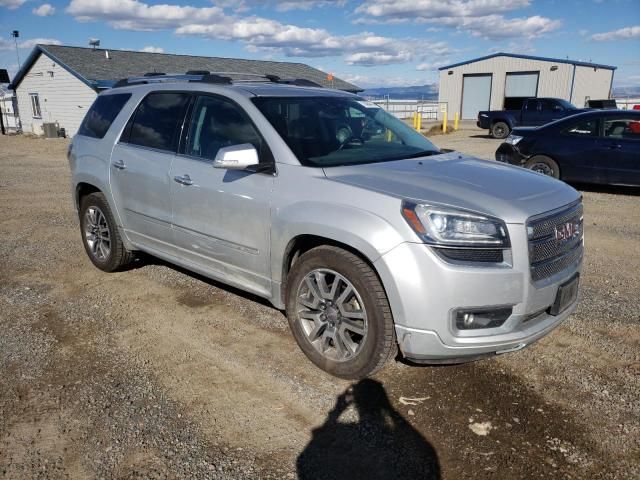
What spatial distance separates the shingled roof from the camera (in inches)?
1067

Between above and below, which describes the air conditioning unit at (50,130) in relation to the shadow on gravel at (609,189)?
below

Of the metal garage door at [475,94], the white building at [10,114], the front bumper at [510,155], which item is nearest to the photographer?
the front bumper at [510,155]

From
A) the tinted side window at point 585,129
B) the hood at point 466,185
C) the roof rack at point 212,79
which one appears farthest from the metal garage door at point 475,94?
the hood at point 466,185

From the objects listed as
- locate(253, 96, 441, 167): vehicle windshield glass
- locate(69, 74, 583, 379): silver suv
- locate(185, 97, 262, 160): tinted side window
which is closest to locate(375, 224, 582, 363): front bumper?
locate(69, 74, 583, 379): silver suv

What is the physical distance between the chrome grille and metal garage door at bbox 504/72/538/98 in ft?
116

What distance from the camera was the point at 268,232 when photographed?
12.1 feet

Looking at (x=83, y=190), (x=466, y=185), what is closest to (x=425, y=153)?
(x=466, y=185)

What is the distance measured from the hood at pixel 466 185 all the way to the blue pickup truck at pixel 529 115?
63.8 ft

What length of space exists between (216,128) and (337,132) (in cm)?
93

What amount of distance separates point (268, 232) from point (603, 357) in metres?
2.48

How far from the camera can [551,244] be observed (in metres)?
3.23

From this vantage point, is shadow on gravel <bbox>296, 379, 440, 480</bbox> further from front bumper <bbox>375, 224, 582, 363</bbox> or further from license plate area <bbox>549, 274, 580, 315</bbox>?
license plate area <bbox>549, 274, 580, 315</bbox>

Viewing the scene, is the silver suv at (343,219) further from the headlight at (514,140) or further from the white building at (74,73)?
the white building at (74,73)

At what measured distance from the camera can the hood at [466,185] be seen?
3084mm
